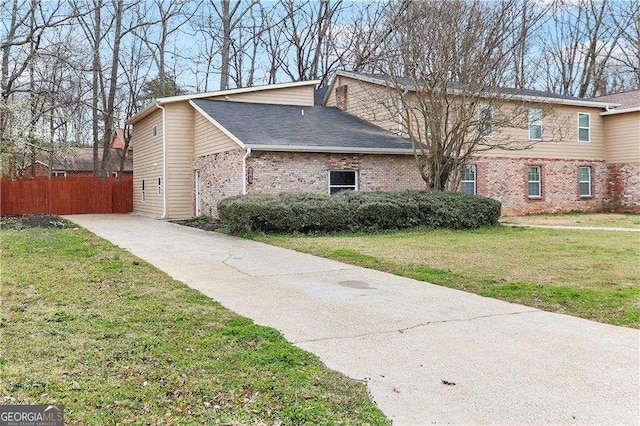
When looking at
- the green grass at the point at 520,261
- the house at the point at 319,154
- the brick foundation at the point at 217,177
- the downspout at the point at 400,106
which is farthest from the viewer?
the downspout at the point at 400,106

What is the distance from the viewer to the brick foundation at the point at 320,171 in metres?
16.1

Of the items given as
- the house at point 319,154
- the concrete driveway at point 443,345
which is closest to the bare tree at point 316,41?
the house at point 319,154

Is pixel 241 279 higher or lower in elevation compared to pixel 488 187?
lower

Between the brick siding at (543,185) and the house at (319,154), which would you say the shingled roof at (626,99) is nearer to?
the house at (319,154)

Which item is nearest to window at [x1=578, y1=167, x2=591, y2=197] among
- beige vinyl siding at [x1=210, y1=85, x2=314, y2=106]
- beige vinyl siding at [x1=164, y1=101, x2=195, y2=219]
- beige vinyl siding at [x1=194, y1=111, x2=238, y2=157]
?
beige vinyl siding at [x1=210, y1=85, x2=314, y2=106]

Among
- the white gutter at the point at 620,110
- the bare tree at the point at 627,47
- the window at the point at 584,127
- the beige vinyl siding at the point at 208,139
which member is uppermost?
the bare tree at the point at 627,47

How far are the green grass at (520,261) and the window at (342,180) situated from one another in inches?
151

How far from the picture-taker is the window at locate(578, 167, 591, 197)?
2306cm

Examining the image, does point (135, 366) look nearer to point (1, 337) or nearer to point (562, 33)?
point (1, 337)

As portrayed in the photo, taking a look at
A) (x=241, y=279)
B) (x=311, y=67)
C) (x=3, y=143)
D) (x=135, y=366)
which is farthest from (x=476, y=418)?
(x=311, y=67)

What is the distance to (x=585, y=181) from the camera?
2317 cm

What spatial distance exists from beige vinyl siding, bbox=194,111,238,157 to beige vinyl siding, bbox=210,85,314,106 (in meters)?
1.61

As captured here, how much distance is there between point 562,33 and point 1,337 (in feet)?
115

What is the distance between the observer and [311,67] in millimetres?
32250
